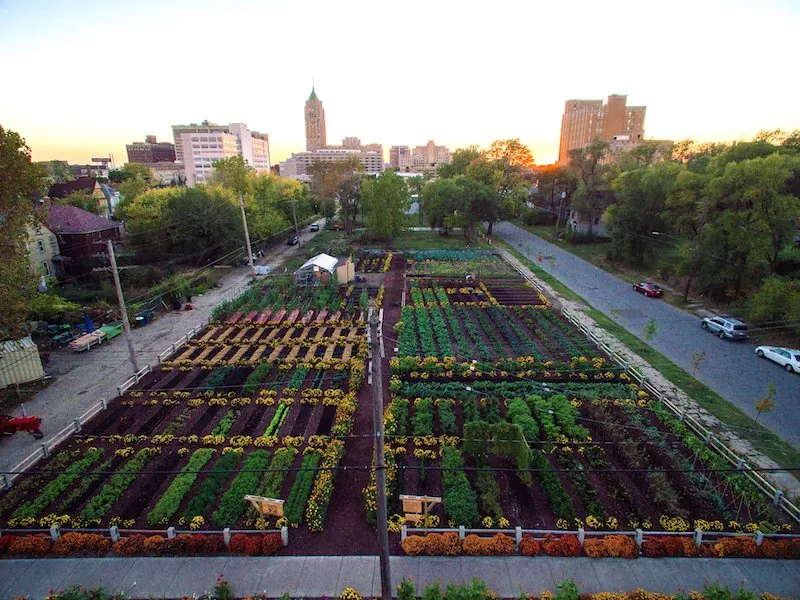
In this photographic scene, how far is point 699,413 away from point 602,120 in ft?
535

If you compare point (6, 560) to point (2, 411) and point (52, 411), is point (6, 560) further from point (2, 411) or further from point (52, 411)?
point (2, 411)

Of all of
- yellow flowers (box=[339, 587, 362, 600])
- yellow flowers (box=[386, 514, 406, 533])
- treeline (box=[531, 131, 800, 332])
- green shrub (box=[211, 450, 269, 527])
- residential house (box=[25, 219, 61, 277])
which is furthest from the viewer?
residential house (box=[25, 219, 61, 277])

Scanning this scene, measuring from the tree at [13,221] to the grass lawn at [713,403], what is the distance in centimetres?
2888

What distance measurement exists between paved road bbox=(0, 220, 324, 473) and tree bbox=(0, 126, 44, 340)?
3.28 metres

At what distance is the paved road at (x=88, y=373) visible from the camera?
54.6ft

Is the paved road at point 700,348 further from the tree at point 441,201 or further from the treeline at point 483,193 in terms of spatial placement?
the tree at point 441,201

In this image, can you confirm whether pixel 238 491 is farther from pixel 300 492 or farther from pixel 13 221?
pixel 13 221

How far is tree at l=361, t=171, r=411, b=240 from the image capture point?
51.3m

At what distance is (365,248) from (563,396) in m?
37.6

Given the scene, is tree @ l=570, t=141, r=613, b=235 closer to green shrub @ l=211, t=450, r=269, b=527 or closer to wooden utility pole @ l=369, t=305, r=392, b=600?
green shrub @ l=211, t=450, r=269, b=527

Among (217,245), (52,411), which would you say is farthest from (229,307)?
(217,245)

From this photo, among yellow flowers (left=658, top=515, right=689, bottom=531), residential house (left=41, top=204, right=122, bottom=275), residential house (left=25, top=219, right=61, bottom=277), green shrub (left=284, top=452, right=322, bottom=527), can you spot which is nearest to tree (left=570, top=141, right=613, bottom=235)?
yellow flowers (left=658, top=515, right=689, bottom=531)

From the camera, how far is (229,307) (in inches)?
1173

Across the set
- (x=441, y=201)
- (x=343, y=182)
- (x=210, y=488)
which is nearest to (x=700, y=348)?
(x=210, y=488)
